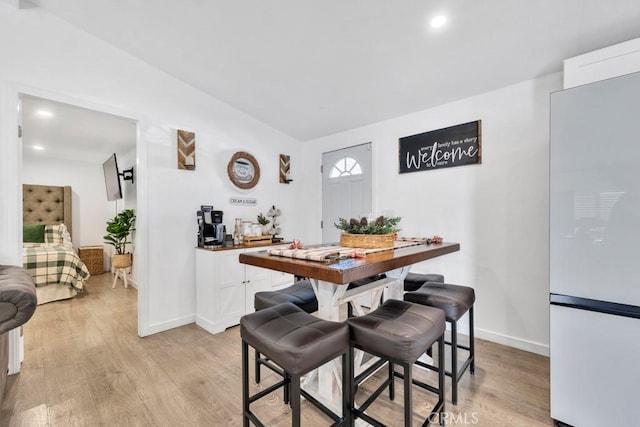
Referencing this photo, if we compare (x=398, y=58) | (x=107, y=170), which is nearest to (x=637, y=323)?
(x=398, y=58)

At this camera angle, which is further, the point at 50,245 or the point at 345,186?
the point at 50,245

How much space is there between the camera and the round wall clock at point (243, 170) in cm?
337

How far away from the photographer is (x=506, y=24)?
1.77 meters

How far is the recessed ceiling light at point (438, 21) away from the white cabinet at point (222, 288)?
258 centimetres

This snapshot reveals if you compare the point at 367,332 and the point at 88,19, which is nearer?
the point at 367,332

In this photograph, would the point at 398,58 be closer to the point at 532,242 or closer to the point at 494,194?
the point at 494,194

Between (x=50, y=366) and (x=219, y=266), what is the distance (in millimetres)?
1443

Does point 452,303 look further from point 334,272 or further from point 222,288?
point 222,288

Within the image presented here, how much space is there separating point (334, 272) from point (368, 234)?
29.1 inches

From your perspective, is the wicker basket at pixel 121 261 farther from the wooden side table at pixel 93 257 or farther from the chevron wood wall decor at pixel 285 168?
the chevron wood wall decor at pixel 285 168

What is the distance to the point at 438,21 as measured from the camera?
1812 millimetres

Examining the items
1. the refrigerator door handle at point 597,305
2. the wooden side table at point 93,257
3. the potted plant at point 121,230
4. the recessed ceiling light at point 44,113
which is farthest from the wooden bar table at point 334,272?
the wooden side table at point 93,257

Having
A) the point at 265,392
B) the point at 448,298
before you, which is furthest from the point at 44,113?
the point at 448,298

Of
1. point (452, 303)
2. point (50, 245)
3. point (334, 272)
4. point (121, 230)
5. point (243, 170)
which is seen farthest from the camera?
point (50, 245)
